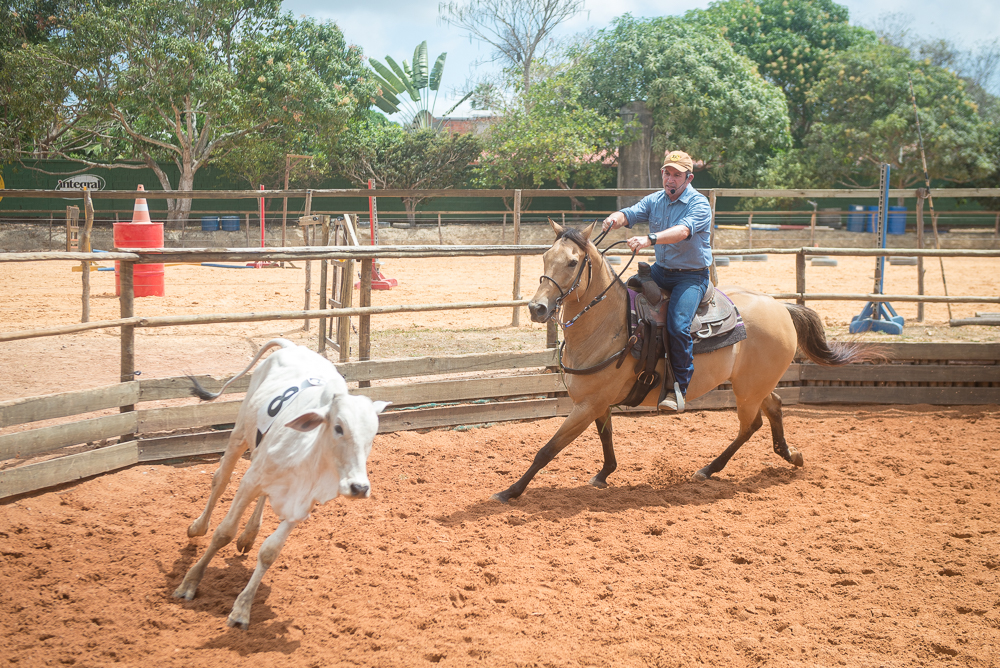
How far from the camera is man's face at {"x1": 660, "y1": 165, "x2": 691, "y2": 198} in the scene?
504cm

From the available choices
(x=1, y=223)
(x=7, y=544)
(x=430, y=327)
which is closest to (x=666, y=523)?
(x=7, y=544)

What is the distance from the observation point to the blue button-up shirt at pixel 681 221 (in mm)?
5012

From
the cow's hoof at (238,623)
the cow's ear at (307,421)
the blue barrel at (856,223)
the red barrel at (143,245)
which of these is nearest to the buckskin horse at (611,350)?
the cow's ear at (307,421)

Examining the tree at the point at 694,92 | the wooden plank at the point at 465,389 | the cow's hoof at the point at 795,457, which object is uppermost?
the tree at the point at 694,92

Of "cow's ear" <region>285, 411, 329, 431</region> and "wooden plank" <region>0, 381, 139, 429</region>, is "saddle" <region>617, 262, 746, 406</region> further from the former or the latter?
"wooden plank" <region>0, 381, 139, 429</region>

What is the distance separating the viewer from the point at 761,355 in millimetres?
5598

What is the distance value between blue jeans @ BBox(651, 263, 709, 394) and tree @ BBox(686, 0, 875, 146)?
29993mm

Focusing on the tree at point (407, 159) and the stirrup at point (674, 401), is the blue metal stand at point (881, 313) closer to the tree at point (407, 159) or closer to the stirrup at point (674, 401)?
the stirrup at point (674, 401)

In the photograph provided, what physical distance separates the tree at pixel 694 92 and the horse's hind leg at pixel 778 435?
22610 mm

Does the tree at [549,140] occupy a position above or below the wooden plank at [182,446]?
above

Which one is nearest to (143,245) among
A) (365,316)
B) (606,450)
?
(365,316)

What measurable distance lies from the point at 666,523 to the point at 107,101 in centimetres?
2108

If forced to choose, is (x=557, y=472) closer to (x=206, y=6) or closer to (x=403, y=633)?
(x=403, y=633)

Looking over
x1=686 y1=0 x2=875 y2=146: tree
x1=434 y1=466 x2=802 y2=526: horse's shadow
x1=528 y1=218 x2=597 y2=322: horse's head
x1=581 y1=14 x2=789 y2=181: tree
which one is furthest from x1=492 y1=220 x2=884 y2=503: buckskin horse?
x1=686 y1=0 x2=875 y2=146: tree
